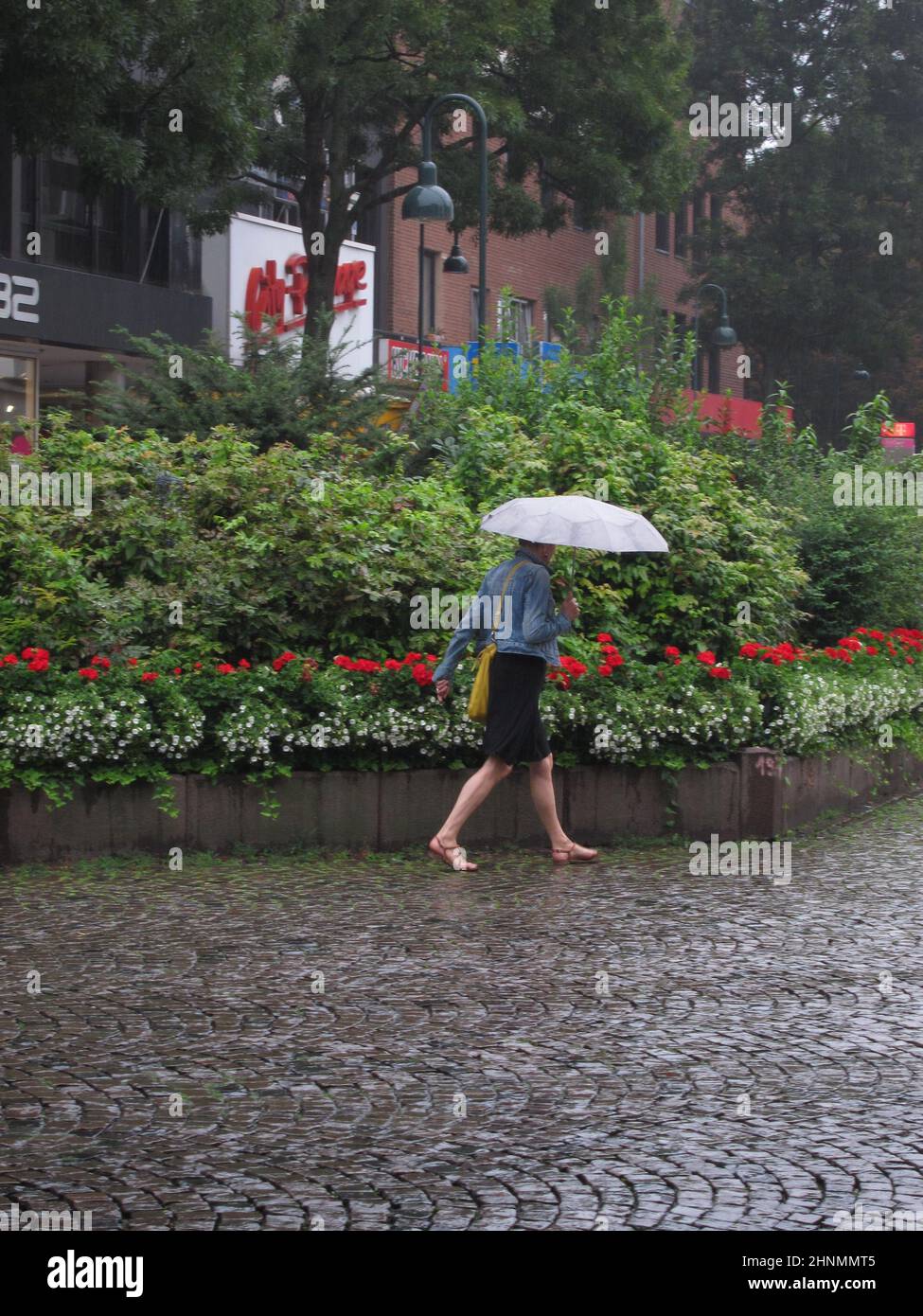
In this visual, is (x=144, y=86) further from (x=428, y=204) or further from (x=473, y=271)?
(x=473, y=271)

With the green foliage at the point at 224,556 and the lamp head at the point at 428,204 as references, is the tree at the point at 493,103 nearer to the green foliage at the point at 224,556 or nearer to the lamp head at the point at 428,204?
the lamp head at the point at 428,204

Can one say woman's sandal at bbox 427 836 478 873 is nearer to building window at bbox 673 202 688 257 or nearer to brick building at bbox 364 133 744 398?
brick building at bbox 364 133 744 398

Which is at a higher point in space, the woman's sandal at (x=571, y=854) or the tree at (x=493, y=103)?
the tree at (x=493, y=103)

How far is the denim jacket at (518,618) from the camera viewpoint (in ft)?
33.2

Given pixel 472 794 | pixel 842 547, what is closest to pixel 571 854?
pixel 472 794

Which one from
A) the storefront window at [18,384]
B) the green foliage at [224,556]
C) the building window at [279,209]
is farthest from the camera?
the building window at [279,209]

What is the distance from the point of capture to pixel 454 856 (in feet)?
33.0

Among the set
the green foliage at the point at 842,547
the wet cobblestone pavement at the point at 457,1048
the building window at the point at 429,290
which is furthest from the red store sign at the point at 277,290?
the wet cobblestone pavement at the point at 457,1048

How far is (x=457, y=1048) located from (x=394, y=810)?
176 inches

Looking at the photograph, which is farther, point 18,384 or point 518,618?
point 18,384

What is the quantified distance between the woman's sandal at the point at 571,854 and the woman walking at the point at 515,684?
2 cm

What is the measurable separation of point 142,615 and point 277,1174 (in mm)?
6591

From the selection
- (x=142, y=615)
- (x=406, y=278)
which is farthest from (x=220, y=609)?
(x=406, y=278)

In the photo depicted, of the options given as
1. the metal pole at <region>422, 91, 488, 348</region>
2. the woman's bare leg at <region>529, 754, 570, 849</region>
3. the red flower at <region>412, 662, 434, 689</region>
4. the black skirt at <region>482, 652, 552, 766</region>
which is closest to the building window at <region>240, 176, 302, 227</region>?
the metal pole at <region>422, 91, 488, 348</region>
